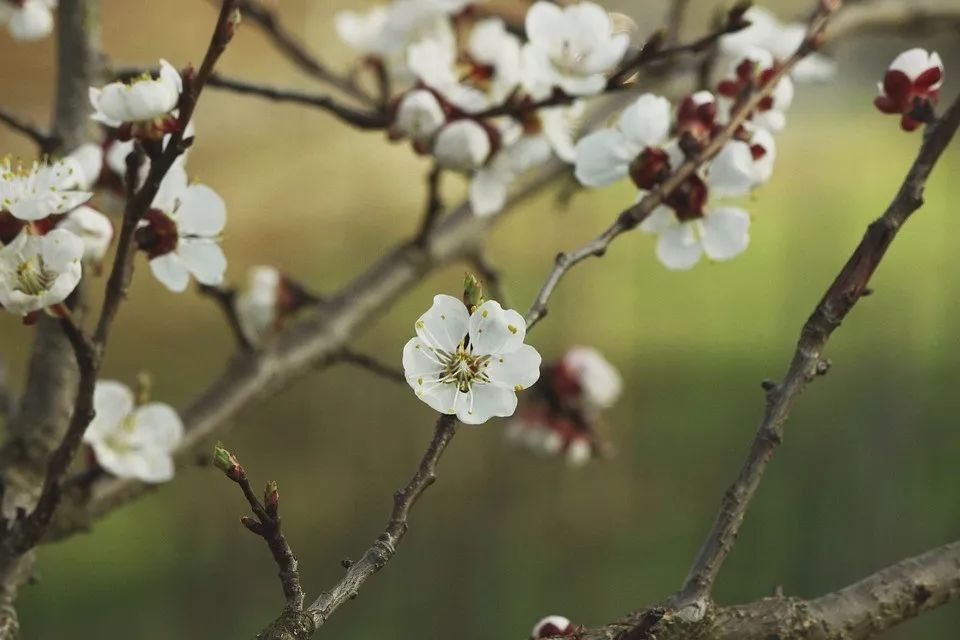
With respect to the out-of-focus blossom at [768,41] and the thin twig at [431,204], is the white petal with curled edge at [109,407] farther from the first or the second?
the out-of-focus blossom at [768,41]

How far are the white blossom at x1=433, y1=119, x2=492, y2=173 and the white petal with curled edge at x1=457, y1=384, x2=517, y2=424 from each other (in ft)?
0.89

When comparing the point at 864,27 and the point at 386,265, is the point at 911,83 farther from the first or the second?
the point at 864,27

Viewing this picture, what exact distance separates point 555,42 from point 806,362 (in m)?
0.31

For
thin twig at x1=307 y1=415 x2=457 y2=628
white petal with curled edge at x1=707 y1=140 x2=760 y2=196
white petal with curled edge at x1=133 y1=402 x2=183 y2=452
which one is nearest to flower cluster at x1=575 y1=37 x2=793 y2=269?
white petal with curled edge at x1=707 y1=140 x2=760 y2=196

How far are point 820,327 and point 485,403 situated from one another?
15 centimetres

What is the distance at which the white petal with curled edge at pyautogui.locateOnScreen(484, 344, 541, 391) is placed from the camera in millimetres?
445

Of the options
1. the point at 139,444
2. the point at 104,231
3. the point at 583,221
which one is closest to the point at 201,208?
the point at 104,231

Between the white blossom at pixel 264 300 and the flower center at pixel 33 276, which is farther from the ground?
the white blossom at pixel 264 300

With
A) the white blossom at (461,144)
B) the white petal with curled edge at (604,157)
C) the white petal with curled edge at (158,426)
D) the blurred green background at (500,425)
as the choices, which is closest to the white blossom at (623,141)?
the white petal with curled edge at (604,157)

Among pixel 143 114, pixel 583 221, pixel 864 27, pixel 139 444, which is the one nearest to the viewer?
pixel 143 114

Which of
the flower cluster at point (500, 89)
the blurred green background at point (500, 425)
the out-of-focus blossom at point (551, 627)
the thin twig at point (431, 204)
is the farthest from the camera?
the blurred green background at point (500, 425)

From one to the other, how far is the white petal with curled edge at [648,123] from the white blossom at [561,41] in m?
0.10

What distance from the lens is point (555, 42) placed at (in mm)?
700

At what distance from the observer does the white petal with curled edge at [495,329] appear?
1.42 feet
